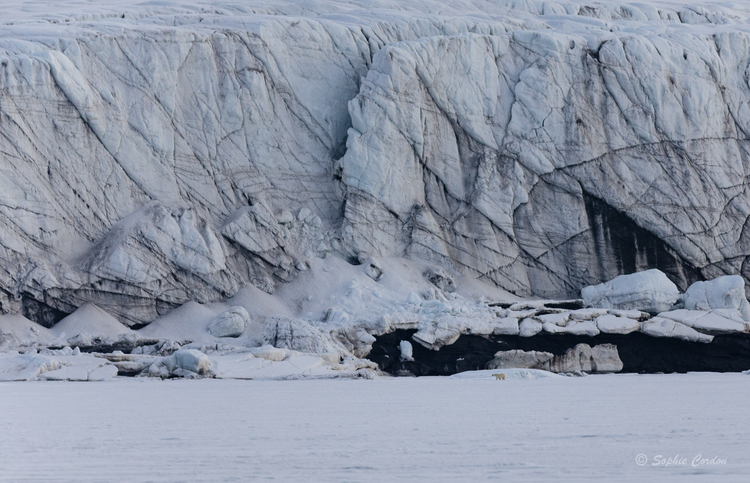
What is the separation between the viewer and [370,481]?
6754mm

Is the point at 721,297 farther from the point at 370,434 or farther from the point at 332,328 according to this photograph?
the point at 370,434

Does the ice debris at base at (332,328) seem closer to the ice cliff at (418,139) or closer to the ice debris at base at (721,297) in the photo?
the ice debris at base at (721,297)

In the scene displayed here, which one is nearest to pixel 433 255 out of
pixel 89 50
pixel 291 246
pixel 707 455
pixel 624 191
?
pixel 291 246

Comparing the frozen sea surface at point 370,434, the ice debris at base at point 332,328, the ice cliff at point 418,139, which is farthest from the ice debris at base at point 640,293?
the frozen sea surface at point 370,434

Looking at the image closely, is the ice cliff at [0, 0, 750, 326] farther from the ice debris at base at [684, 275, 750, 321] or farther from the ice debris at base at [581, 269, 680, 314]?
the ice debris at base at [684, 275, 750, 321]

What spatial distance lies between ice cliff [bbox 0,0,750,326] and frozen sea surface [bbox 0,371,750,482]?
1204 centimetres

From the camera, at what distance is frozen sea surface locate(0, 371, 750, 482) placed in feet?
23.7

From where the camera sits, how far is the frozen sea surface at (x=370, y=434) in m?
7.21

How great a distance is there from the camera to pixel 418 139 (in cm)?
2891

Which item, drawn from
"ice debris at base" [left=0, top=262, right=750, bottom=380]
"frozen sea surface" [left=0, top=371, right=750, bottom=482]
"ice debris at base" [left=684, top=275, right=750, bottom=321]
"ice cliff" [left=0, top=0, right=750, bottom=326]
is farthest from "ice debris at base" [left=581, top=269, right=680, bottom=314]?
"frozen sea surface" [left=0, top=371, right=750, bottom=482]

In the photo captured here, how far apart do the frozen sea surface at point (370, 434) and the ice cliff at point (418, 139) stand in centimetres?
1204

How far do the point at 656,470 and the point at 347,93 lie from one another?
23877 mm

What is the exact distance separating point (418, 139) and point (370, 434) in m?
20.1

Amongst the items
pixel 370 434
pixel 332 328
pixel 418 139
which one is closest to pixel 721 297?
pixel 418 139
